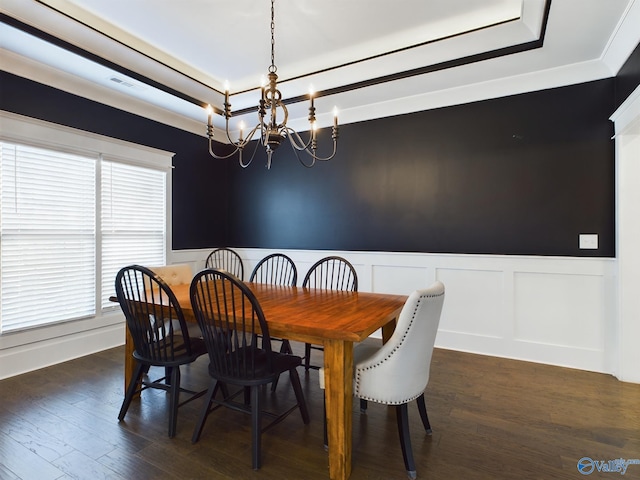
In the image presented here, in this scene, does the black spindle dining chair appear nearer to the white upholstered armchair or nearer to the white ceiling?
the white upholstered armchair

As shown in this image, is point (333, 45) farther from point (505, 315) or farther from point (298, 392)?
point (505, 315)

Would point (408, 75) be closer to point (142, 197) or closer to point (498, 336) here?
point (498, 336)

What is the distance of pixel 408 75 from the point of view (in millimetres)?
3268

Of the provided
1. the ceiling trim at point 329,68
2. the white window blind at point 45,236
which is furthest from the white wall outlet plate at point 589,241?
the white window blind at point 45,236

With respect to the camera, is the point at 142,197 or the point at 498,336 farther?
the point at 142,197

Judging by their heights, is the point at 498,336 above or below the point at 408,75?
below

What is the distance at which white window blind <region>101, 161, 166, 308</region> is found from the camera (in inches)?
145

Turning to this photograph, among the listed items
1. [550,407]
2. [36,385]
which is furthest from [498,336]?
[36,385]

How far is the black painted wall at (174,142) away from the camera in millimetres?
3051

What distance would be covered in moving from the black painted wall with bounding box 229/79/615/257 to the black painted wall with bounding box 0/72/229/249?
98cm

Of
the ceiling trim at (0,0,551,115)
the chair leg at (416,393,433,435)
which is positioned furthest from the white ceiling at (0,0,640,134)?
the chair leg at (416,393,433,435)

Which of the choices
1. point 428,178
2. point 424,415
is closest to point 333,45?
point 428,178

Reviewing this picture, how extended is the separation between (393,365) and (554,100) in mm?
3039

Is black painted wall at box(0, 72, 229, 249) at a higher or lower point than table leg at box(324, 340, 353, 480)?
higher
